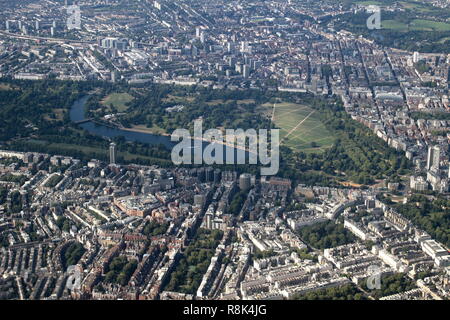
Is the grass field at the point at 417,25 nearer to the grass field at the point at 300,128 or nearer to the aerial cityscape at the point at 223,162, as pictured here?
the aerial cityscape at the point at 223,162

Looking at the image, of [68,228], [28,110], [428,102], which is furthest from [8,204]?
[428,102]

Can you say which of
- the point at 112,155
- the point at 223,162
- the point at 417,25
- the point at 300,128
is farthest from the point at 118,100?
the point at 417,25

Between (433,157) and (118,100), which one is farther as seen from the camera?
(118,100)

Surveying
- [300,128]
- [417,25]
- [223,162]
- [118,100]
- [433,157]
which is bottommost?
[223,162]

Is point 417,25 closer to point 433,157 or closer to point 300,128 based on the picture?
point 300,128

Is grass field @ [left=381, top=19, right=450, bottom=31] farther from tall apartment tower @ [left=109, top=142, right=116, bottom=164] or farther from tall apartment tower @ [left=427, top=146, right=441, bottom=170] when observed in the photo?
tall apartment tower @ [left=109, top=142, right=116, bottom=164]

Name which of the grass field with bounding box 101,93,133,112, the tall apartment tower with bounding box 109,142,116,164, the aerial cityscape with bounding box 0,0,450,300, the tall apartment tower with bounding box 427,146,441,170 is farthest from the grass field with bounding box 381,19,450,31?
the tall apartment tower with bounding box 109,142,116,164

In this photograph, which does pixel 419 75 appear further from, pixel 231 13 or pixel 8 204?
pixel 8 204
